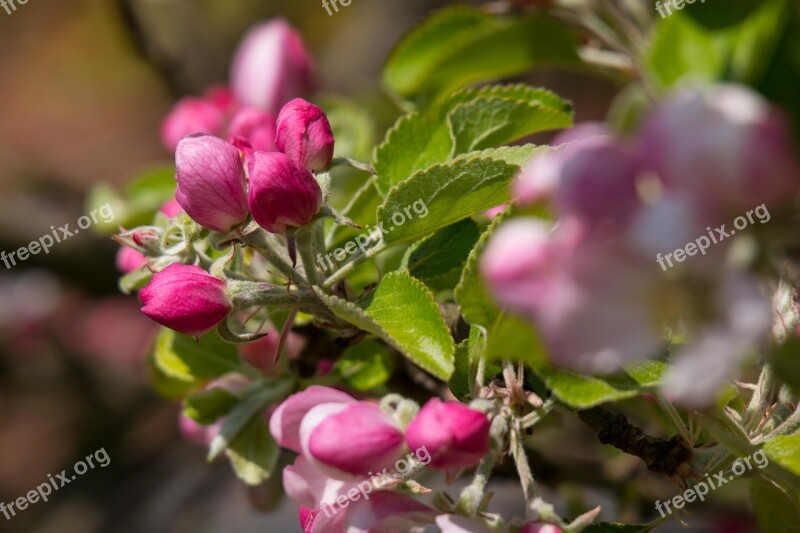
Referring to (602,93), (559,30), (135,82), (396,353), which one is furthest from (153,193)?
(135,82)

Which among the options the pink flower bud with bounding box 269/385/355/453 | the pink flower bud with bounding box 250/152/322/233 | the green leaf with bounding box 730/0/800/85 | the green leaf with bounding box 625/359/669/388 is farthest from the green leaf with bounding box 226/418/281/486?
the green leaf with bounding box 730/0/800/85

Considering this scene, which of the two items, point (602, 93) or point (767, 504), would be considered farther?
point (602, 93)

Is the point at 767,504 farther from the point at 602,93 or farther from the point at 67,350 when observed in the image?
the point at 602,93

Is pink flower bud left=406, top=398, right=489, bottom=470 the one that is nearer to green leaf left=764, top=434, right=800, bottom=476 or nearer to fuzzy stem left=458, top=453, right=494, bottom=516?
fuzzy stem left=458, top=453, right=494, bottom=516

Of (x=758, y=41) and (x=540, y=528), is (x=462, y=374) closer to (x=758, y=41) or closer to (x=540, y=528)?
(x=540, y=528)

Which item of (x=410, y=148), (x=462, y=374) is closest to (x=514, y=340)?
(x=462, y=374)

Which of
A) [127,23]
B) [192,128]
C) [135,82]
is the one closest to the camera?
[192,128]
